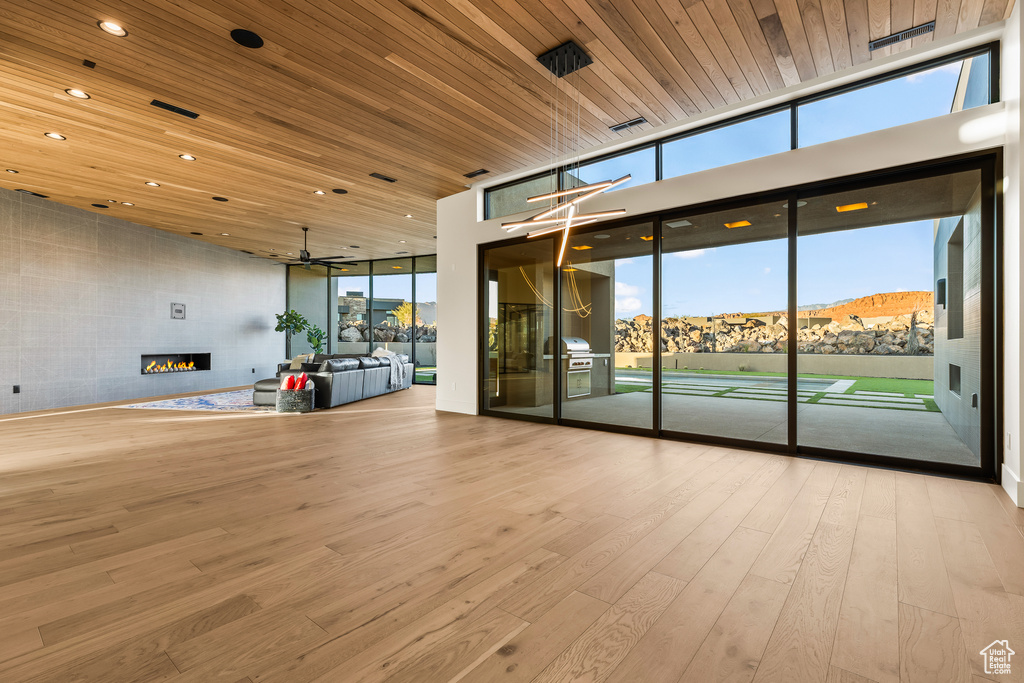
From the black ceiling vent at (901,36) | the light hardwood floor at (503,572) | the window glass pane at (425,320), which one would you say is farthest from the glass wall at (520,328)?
the window glass pane at (425,320)

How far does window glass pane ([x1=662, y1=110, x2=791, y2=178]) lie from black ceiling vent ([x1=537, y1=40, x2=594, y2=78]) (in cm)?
181

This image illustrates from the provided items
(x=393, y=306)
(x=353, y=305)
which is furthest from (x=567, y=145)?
(x=353, y=305)

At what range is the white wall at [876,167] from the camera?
10.6 feet

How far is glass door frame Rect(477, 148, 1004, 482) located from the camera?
3535mm

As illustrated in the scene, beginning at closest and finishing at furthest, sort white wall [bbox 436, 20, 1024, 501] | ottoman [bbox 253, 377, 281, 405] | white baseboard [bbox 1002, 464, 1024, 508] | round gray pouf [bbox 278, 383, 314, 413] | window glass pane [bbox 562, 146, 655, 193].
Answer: white baseboard [bbox 1002, 464, 1024, 508] < white wall [bbox 436, 20, 1024, 501] < window glass pane [bbox 562, 146, 655, 193] < round gray pouf [bbox 278, 383, 314, 413] < ottoman [bbox 253, 377, 281, 405]

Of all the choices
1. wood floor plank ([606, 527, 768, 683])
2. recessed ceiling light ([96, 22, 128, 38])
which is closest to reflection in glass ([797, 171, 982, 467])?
wood floor plank ([606, 527, 768, 683])

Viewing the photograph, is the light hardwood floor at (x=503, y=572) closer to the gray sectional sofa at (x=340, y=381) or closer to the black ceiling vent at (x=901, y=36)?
the black ceiling vent at (x=901, y=36)

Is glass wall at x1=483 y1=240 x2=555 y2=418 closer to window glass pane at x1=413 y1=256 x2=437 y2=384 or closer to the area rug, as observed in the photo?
the area rug

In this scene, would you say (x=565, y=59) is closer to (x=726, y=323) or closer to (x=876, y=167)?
(x=876, y=167)

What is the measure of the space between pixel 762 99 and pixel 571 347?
11.0ft

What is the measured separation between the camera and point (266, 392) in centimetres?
813

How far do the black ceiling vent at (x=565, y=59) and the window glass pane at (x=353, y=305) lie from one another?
1018cm

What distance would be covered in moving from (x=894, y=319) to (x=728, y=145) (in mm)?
2273

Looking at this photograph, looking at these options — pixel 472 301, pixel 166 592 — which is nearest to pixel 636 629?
pixel 166 592
